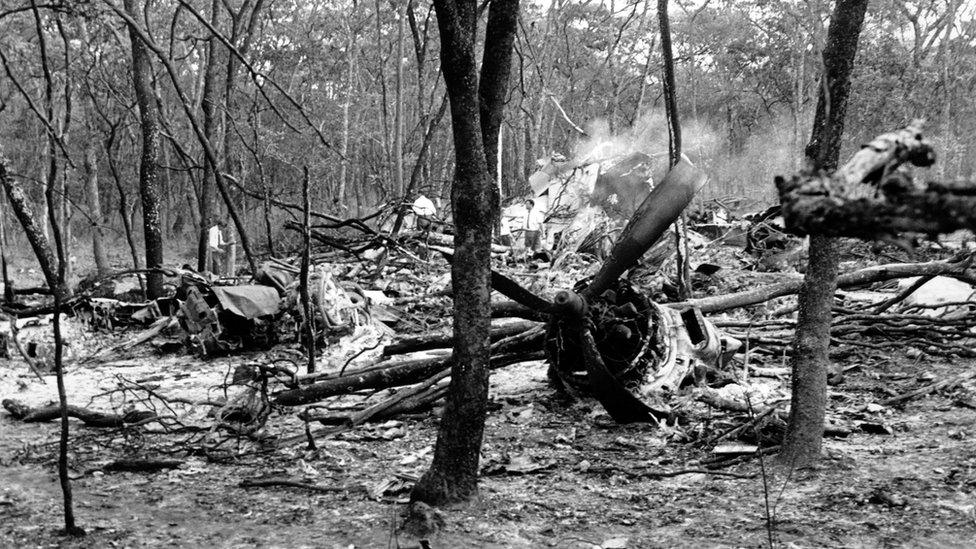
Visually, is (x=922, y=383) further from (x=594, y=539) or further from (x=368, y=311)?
(x=368, y=311)

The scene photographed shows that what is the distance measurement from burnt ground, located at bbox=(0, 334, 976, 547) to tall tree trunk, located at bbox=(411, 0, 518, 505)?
0.20m

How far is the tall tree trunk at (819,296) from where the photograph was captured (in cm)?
414

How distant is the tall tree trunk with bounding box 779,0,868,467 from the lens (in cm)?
414

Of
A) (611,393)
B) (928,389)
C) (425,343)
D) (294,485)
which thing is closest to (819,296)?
(611,393)

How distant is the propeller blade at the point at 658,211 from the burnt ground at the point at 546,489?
4.18 feet

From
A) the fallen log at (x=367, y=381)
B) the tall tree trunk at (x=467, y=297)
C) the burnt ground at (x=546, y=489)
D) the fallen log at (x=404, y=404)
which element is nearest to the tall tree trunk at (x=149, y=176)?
the burnt ground at (x=546, y=489)

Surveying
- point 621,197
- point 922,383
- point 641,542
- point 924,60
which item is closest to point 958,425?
point 922,383

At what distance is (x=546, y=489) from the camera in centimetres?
463

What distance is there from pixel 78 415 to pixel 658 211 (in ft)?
15.2

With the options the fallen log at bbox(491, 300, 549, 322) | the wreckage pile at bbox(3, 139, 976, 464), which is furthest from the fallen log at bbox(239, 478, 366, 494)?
the fallen log at bbox(491, 300, 549, 322)

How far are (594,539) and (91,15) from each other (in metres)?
4.93

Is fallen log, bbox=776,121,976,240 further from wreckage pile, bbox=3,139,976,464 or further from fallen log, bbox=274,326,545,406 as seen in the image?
fallen log, bbox=274,326,545,406

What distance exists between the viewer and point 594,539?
380 cm

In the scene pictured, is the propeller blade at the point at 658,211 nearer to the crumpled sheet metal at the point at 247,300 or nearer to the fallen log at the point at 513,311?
the fallen log at the point at 513,311
